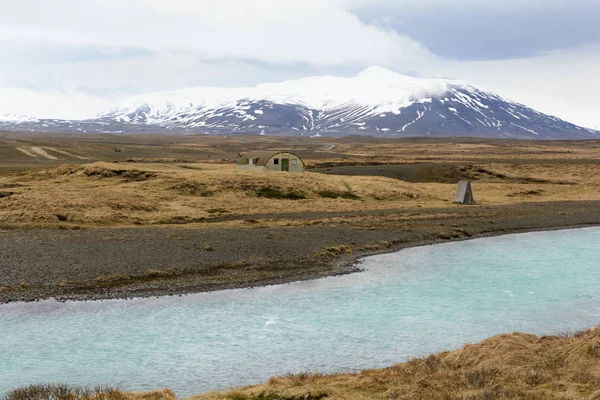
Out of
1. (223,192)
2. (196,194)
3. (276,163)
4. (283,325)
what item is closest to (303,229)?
(223,192)

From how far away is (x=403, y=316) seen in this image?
22.5 metres

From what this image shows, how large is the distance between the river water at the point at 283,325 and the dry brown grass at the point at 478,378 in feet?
8.14

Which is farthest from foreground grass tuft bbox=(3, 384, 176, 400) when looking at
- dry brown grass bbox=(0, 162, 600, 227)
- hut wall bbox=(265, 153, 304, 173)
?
hut wall bbox=(265, 153, 304, 173)

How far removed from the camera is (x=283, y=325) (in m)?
21.2

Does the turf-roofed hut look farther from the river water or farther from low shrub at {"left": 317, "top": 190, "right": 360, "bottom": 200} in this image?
the river water

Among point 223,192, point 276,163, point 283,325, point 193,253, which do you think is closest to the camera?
point 283,325

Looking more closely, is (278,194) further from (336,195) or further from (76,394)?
(76,394)

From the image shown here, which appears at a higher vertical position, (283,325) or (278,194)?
(278,194)

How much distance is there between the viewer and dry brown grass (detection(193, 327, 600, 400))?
38.7ft

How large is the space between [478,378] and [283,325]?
9.41 meters

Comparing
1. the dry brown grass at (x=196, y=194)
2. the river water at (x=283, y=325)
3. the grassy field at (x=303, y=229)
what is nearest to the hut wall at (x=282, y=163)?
the dry brown grass at (x=196, y=194)

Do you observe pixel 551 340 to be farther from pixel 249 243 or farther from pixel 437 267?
pixel 249 243

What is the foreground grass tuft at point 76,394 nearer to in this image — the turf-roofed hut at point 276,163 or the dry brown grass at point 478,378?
the dry brown grass at point 478,378

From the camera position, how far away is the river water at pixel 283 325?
16.9 metres
